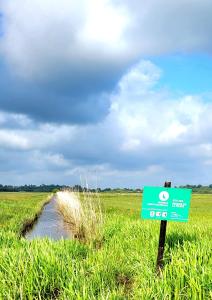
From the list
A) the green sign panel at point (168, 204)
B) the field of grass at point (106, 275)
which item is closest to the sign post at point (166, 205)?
the green sign panel at point (168, 204)

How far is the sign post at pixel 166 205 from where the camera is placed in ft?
25.8

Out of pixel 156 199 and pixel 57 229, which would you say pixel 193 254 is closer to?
pixel 156 199

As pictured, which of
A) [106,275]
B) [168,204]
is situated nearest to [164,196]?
[168,204]

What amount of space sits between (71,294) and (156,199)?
2.70m

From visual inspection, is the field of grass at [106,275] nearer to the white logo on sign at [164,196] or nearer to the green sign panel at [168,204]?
the green sign panel at [168,204]

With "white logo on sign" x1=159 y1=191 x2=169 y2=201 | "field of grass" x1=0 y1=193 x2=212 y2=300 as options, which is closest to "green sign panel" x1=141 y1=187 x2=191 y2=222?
"white logo on sign" x1=159 y1=191 x2=169 y2=201

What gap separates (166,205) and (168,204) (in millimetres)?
38

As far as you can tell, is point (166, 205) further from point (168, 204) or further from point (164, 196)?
point (164, 196)

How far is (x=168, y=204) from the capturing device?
25.8ft

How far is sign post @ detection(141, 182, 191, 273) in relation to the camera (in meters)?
7.85

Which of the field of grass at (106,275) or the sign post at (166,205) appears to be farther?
the sign post at (166,205)

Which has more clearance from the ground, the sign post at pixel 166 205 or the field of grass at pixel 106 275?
the sign post at pixel 166 205

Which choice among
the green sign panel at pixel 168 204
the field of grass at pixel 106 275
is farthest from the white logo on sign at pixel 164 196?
the field of grass at pixel 106 275

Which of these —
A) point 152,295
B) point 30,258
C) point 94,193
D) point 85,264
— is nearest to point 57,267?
point 30,258
